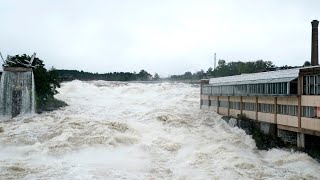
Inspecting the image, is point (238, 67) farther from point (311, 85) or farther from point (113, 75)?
point (311, 85)

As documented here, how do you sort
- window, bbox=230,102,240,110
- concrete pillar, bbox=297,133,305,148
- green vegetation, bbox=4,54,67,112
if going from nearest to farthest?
concrete pillar, bbox=297,133,305,148, window, bbox=230,102,240,110, green vegetation, bbox=4,54,67,112

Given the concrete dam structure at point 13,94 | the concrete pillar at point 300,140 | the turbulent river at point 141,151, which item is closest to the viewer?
the turbulent river at point 141,151

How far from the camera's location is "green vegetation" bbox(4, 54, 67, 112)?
36.8m

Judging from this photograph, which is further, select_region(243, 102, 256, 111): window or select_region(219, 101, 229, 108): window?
select_region(219, 101, 229, 108): window

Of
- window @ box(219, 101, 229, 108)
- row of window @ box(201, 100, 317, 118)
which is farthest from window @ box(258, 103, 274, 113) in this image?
window @ box(219, 101, 229, 108)

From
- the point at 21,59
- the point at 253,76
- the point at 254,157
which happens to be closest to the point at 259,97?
the point at 253,76

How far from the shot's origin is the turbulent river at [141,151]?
1838cm

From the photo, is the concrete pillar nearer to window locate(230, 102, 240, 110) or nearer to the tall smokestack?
window locate(230, 102, 240, 110)

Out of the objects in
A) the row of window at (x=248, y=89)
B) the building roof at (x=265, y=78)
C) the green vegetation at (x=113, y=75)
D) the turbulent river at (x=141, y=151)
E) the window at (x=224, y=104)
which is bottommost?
the turbulent river at (x=141, y=151)

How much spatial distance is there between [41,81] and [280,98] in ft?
76.9

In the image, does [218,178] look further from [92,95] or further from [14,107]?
[92,95]

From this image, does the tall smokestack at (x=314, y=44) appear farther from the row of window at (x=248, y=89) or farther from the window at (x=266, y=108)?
the window at (x=266, y=108)

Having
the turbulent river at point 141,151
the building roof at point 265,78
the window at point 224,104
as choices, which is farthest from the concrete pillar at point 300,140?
the window at point 224,104

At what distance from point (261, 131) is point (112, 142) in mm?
10531
